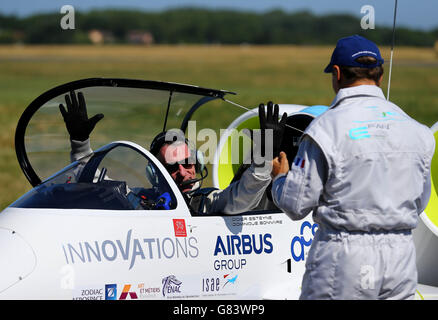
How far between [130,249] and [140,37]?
100488mm

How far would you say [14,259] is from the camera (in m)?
3.66

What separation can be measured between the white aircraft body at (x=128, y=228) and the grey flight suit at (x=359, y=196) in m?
1.26

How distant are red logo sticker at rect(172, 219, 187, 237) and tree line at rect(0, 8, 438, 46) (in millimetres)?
83818

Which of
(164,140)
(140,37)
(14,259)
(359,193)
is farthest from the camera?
(140,37)

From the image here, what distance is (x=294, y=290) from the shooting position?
4668 millimetres

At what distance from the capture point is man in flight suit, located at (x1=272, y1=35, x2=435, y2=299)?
3.03 metres

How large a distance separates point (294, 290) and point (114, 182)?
5.25ft

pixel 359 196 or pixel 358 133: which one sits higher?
pixel 358 133

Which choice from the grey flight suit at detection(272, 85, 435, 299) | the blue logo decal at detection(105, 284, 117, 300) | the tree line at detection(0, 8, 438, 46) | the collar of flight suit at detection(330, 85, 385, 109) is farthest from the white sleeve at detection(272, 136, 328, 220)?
the tree line at detection(0, 8, 438, 46)

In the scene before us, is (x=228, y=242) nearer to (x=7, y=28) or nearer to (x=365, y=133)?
(x=365, y=133)

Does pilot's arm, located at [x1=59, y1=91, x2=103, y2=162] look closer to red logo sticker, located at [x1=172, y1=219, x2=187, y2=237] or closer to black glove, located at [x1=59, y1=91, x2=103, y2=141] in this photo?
black glove, located at [x1=59, y1=91, x2=103, y2=141]

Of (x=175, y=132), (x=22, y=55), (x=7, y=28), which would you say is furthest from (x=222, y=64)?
(x=7, y=28)

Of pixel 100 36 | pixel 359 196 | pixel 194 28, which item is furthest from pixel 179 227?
pixel 194 28

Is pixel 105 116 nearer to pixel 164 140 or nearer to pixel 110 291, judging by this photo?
pixel 164 140
